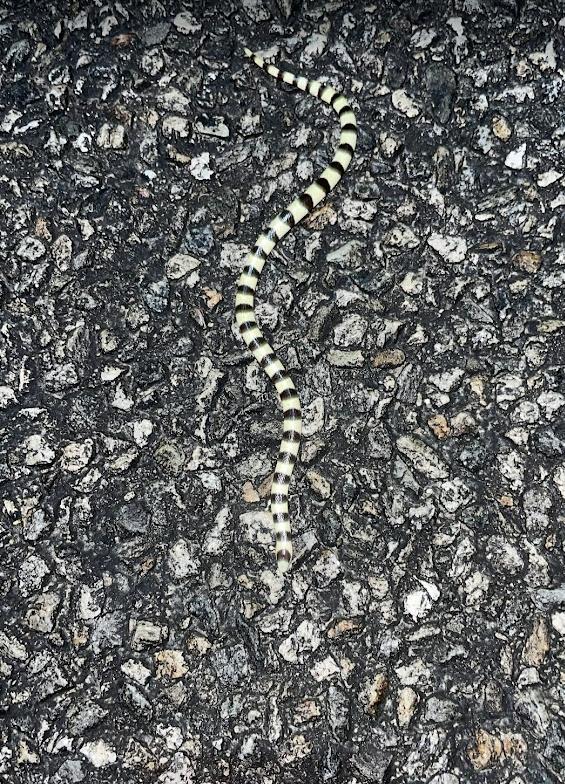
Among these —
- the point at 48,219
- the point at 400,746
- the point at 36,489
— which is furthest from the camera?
the point at 48,219

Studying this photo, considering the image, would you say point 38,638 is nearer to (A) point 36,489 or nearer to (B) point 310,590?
(A) point 36,489

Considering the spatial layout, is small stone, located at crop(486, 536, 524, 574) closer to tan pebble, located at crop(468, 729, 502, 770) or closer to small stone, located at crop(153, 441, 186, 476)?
tan pebble, located at crop(468, 729, 502, 770)

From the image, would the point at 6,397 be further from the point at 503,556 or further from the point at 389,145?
the point at 503,556

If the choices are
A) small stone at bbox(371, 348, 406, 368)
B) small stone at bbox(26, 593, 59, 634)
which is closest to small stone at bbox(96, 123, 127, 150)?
small stone at bbox(371, 348, 406, 368)

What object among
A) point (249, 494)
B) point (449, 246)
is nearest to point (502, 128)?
point (449, 246)

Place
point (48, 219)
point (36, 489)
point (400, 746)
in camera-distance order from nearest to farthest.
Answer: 1. point (400, 746)
2. point (36, 489)
3. point (48, 219)

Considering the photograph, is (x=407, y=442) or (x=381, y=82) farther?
(x=381, y=82)

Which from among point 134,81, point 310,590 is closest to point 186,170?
point 134,81
